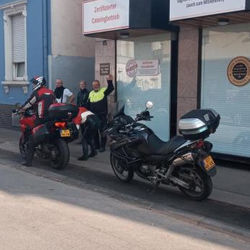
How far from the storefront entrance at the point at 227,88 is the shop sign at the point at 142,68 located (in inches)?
58.9

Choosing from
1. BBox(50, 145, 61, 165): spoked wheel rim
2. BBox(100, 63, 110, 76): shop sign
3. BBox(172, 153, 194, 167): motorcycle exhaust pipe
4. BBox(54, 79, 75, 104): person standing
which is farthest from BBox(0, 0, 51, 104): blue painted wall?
BBox(172, 153, 194, 167): motorcycle exhaust pipe

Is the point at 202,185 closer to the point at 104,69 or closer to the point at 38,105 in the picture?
the point at 38,105

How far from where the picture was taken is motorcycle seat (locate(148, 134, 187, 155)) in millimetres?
6379

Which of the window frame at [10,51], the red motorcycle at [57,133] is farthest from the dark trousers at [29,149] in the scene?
the window frame at [10,51]

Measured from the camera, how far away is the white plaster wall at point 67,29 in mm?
13281

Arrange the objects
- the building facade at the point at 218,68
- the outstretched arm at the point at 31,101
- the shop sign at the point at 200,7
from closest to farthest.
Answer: the shop sign at the point at 200,7 < the building facade at the point at 218,68 < the outstretched arm at the point at 31,101

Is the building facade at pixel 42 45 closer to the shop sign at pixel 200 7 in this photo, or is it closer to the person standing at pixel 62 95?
the person standing at pixel 62 95

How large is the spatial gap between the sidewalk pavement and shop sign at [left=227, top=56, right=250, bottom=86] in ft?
5.50

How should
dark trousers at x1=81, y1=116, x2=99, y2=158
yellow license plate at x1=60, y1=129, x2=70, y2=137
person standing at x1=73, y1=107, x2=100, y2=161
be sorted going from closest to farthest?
1. yellow license plate at x1=60, y1=129, x2=70, y2=137
2. person standing at x1=73, y1=107, x2=100, y2=161
3. dark trousers at x1=81, y1=116, x2=99, y2=158

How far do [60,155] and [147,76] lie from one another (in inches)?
127

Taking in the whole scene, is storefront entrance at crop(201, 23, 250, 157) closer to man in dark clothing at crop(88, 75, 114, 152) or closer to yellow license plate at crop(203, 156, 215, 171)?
man in dark clothing at crop(88, 75, 114, 152)

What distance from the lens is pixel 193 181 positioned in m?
6.29

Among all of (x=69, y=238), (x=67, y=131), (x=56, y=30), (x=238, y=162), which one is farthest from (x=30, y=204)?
(x=56, y=30)

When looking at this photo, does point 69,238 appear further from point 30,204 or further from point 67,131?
point 67,131
